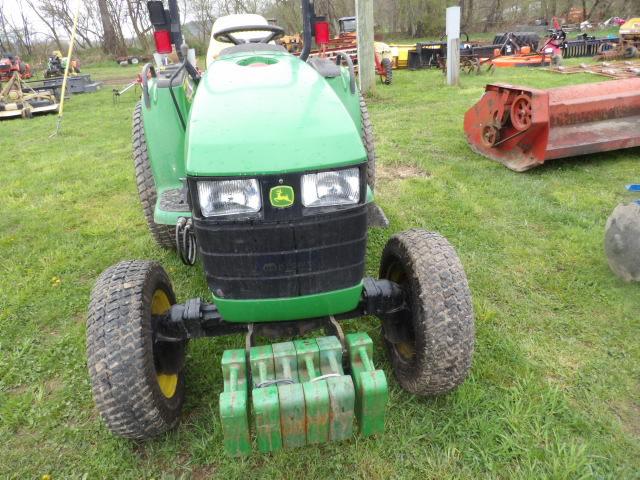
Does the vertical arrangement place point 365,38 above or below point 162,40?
below

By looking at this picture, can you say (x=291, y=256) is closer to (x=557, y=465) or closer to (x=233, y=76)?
(x=233, y=76)

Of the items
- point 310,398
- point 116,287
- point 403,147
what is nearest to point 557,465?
point 310,398

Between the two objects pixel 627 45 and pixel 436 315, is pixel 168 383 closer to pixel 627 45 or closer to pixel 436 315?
pixel 436 315

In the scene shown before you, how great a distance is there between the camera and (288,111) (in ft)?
6.29

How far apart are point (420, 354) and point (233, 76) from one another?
150 cm

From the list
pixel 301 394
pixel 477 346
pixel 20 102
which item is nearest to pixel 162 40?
pixel 301 394

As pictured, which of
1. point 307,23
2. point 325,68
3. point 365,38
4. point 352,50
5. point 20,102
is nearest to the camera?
point 307,23

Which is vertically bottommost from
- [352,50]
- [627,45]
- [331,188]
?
[627,45]

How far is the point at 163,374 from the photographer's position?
2307 mm

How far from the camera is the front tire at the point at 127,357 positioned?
195 centimetres

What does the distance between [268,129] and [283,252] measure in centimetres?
45

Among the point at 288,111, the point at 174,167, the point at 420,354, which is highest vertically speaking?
the point at 288,111

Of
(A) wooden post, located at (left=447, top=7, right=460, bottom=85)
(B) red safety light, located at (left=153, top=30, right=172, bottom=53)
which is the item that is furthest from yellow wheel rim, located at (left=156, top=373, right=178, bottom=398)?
(A) wooden post, located at (left=447, top=7, right=460, bottom=85)

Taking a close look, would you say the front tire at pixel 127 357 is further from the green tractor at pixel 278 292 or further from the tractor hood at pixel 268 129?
the tractor hood at pixel 268 129
